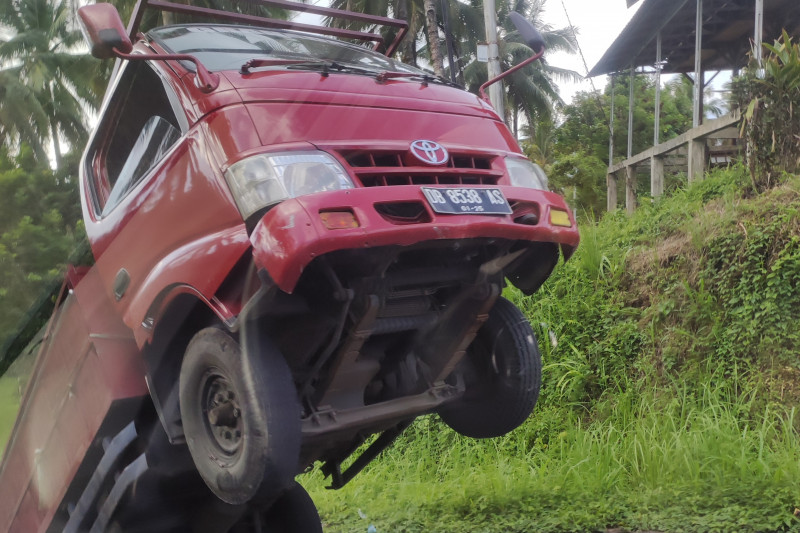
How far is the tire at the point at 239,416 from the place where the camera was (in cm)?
165

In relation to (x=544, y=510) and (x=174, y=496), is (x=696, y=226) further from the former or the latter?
(x=174, y=496)

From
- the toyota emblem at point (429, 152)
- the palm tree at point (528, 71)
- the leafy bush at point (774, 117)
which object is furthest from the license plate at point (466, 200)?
the leafy bush at point (774, 117)

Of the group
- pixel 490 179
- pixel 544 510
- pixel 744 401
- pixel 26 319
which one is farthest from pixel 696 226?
pixel 26 319

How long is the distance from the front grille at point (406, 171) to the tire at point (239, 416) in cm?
50

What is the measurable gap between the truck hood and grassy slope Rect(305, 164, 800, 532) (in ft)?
7.17

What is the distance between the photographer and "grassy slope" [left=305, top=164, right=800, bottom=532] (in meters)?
3.87

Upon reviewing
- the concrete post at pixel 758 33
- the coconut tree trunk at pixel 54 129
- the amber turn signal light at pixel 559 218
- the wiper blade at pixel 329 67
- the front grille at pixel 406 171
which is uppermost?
the concrete post at pixel 758 33

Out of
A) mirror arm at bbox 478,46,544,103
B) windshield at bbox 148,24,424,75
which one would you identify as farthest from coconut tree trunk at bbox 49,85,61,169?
mirror arm at bbox 478,46,544,103

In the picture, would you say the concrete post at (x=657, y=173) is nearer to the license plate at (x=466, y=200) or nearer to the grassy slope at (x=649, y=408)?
the grassy slope at (x=649, y=408)

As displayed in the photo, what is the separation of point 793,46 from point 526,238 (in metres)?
4.74

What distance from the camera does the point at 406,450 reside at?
16.8 ft

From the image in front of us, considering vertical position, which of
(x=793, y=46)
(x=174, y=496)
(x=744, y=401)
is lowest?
(x=744, y=401)

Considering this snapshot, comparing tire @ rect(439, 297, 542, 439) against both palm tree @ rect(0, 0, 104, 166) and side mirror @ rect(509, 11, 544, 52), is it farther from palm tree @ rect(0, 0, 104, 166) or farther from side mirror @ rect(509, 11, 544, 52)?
palm tree @ rect(0, 0, 104, 166)

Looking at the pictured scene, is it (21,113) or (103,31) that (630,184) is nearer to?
(103,31)
